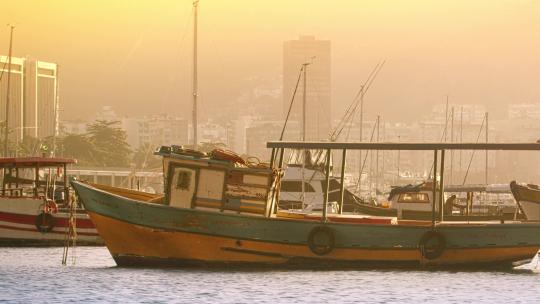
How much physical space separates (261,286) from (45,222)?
65.6 ft

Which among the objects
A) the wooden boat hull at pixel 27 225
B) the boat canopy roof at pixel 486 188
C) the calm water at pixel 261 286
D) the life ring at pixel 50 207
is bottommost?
the calm water at pixel 261 286

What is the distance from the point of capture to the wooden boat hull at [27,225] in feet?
221

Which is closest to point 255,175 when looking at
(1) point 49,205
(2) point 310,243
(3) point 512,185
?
(2) point 310,243

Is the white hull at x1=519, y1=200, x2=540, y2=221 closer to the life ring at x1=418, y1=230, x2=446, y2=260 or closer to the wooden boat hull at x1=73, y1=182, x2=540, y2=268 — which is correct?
the wooden boat hull at x1=73, y1=182, x2=540, y2=268

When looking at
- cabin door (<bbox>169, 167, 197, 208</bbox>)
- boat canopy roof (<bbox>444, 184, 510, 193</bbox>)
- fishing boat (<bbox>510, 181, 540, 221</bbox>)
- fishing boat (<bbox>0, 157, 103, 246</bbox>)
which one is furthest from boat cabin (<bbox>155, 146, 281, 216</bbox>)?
boat canopy roof (<bbox>444, 184, 510, 193</bbox>)

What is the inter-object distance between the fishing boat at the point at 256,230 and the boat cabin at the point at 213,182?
0.03m

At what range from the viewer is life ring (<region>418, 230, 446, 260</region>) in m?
53.1

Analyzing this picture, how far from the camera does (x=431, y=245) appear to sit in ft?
174

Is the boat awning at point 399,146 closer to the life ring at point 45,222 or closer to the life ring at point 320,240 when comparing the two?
the life ring at point 320,240

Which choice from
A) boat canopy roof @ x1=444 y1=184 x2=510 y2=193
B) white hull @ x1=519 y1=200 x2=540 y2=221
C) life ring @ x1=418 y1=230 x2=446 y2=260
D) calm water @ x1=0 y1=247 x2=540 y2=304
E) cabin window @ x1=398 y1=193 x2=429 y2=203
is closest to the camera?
calm water @ x1=0 y1=247 x2=540 y2=304

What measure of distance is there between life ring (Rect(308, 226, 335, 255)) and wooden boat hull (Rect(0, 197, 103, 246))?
18722 mm

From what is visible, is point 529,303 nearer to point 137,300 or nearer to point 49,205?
point 137,300

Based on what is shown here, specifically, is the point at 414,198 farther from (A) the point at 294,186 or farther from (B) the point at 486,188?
(A) the point at 294,186

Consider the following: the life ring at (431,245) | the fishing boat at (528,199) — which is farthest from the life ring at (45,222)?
the fishing boat at (528,199)
